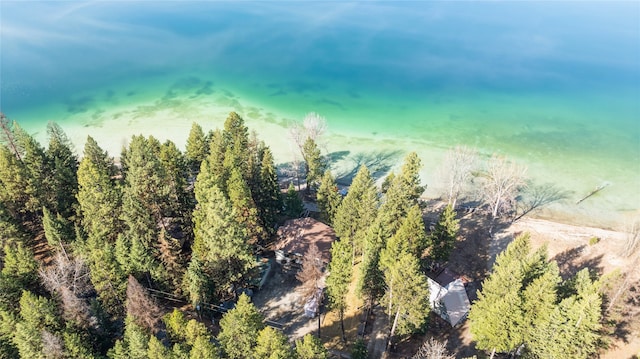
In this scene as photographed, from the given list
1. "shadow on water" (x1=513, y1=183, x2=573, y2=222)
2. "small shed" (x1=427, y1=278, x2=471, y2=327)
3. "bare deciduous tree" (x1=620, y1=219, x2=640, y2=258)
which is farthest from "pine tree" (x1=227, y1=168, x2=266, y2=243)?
"bare deciduous tree" (x1=620, y1=219, x2=640, y2=258)

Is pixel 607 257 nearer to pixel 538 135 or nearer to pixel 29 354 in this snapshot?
pixel 538 135

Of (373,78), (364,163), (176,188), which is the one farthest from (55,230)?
(373,78)

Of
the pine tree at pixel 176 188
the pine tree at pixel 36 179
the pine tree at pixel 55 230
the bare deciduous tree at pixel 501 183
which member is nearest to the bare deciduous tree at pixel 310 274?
the pine tree at pixel 176 188

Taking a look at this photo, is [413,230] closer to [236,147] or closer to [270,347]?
[270,347]

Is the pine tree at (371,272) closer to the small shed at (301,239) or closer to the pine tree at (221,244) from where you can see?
the small shed at (301,239)

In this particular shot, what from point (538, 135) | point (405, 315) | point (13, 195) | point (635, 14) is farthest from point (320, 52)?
point (635, 14)
